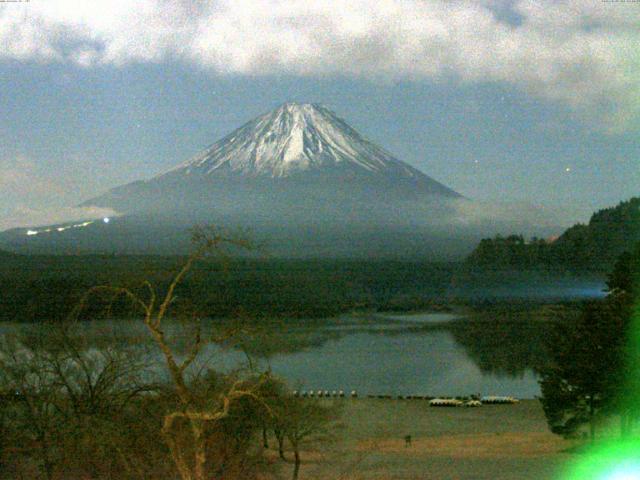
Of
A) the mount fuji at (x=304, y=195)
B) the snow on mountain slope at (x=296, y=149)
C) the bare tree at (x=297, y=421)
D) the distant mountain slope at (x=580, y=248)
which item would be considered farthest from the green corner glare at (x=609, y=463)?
the snow on mountain slope at (x=296, y=149)

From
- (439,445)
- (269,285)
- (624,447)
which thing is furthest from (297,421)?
(269,285)

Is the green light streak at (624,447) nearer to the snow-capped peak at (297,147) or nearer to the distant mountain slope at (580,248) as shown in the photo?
the distant mountain slope at (580,248)

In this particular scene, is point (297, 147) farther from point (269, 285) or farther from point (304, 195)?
point (269, 285)

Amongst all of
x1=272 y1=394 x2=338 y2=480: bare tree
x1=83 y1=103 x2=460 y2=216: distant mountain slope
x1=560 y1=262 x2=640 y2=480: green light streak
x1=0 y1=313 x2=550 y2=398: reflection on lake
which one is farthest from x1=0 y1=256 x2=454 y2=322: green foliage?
x1=83 y1=103 x2=460 y2=216: distant mountain slope

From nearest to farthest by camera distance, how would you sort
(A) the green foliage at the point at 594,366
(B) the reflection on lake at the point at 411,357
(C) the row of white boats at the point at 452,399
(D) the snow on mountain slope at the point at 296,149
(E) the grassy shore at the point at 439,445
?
(E) the grassy shore at the point at 439,445 → (A) the green foliage at the point at 594,366 → (C) the row of white boats at the point at 452,399 → (B) the reflection on lake at the point at 411,357 → (D) the snow on mountain slope at the point at 296,149

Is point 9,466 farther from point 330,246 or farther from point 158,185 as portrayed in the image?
point 158,185

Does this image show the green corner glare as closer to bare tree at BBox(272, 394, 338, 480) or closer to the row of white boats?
bare tree at BBox(272, 394, 338, 480)
